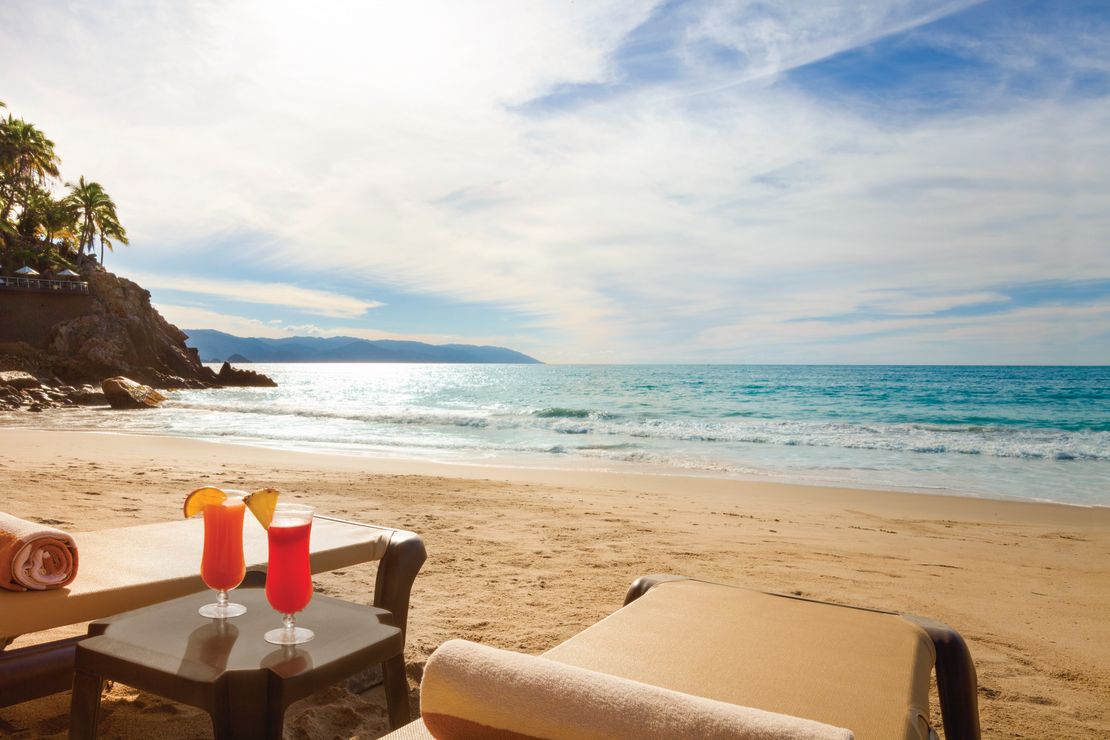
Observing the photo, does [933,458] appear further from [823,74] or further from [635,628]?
[635,628]

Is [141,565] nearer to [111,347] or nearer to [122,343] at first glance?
[111,347]

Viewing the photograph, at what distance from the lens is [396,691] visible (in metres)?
2.08

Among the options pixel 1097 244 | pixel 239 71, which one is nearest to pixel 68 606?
pixel 239 71

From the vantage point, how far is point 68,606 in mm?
2014

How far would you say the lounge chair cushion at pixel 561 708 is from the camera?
0.77 metres

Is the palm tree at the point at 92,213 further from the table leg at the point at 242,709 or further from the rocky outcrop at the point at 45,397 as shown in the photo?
the table leg at the point at 242,709

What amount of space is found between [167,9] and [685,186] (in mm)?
9282

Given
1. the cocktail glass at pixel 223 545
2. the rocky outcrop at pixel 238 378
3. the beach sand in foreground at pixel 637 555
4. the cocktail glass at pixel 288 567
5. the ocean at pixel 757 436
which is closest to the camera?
the cocktail glass at pixel 288 567

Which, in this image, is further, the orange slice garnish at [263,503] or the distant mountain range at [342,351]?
the distant mountain range at [342,351]

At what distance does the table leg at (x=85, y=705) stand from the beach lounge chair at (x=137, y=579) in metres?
0.24

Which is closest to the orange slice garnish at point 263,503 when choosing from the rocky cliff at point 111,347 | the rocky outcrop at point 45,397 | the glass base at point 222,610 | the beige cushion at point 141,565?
the glass base at point 222,610

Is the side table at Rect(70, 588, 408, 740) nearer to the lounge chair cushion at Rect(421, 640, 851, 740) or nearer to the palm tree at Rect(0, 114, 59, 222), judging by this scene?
the lounge chair cushion at Rect(421, 640, 851, 740)

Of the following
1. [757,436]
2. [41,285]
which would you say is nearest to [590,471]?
[757,436]

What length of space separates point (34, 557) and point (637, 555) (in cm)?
382
